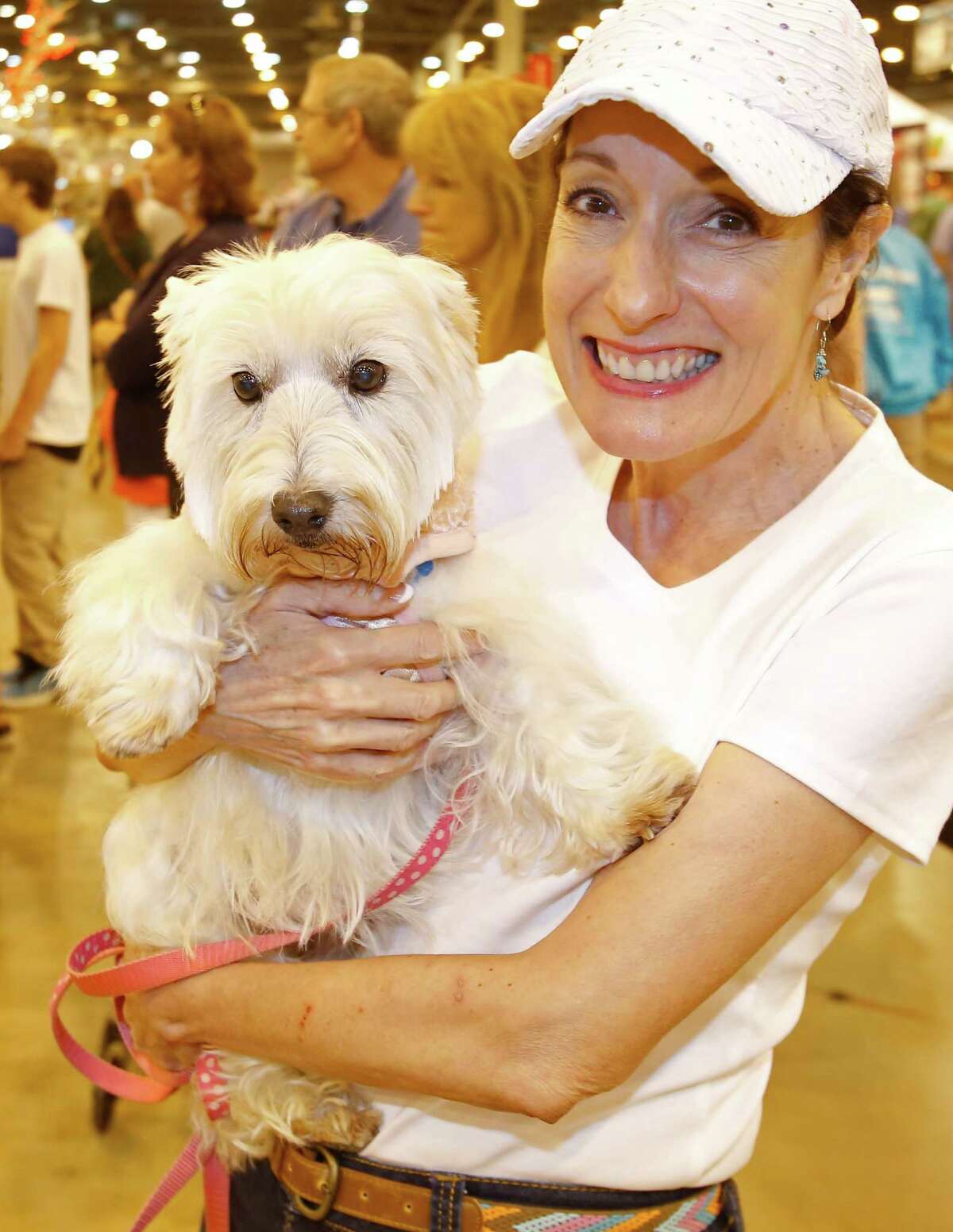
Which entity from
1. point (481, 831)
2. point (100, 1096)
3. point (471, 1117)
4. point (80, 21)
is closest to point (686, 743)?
point (481, 831)

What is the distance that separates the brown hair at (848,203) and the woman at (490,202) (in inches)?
64.9

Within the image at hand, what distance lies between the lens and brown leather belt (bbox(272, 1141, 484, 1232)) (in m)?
1.28

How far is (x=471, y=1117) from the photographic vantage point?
1.30 meters

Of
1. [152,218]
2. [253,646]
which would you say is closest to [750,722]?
[253,646]

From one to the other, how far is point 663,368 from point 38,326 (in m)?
4.60

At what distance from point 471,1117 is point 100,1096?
214 centimetres

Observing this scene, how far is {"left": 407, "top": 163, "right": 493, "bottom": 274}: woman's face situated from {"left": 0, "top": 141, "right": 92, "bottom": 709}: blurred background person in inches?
107

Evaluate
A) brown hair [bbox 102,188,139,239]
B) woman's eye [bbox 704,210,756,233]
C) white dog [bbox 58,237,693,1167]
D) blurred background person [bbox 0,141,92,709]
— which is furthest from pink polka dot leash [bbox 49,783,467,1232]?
brown hair [bbox 102,188,139,239]

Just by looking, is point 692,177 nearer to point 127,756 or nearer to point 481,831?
point 481,831

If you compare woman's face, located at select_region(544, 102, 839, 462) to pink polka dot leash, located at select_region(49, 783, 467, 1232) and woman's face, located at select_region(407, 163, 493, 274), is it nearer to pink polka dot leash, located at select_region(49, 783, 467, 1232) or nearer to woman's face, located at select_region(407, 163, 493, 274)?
pink polka dot leash, located at select_region(49, 783, 467, 1232)

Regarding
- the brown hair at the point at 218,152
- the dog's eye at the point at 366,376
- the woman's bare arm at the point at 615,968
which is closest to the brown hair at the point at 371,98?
the brown hair at the point at 218,152

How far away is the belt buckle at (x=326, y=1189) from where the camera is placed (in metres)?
1.33

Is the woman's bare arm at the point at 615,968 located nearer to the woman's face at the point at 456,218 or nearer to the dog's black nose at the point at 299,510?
the dog's black nose at the point at 299,510

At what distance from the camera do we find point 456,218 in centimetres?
298
